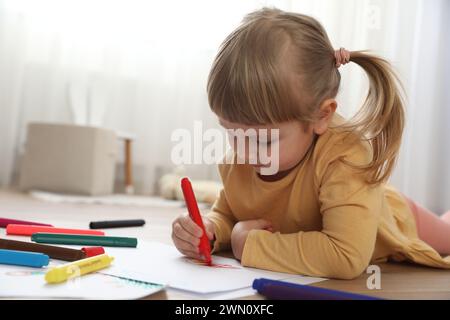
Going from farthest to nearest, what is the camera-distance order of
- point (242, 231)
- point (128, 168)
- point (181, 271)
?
point (128, 168)
point (242, 231)
point (181, 271)

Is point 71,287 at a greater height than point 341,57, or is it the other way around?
point 341,57

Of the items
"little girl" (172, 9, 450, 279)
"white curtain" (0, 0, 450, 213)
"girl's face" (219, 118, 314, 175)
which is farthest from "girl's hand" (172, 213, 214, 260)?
"white curtain" (0, 0, 450, 213)

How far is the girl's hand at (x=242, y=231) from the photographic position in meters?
0.74

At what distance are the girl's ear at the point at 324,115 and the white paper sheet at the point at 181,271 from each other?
→ 7.7 inches

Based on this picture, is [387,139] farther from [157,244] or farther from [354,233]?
[157,244]

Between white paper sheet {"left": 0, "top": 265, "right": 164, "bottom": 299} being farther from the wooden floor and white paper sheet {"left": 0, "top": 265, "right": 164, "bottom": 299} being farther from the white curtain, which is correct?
the white curtain

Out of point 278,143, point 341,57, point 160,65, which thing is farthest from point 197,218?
point 160,65

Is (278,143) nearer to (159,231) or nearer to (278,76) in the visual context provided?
(278,76)

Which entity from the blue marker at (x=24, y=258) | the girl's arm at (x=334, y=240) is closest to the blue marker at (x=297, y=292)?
the girl's arm at (x=334, y=240)

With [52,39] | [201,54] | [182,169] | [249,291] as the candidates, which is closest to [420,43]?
[201,54]

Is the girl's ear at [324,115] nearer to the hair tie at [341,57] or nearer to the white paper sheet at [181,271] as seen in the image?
the hair tie at [341,57]

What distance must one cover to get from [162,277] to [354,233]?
0.79ft

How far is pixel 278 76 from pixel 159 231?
1.68 feet

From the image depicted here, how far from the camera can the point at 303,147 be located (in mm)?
743
